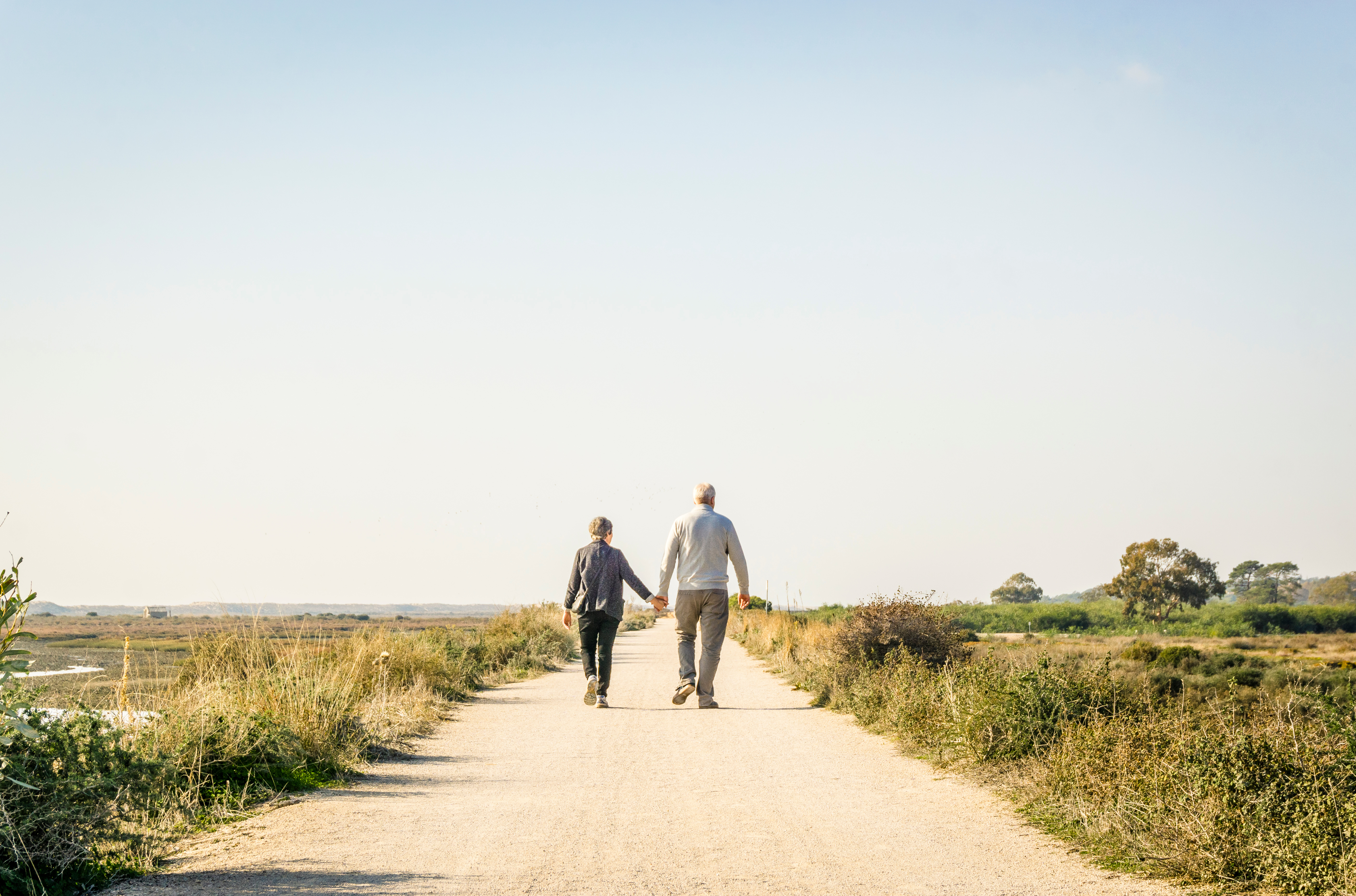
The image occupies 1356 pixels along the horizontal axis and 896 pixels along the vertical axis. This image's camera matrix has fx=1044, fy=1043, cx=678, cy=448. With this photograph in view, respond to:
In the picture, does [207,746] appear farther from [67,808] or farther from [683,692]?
[683,692]

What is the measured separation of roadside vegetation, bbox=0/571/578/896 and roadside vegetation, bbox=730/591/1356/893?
16.1ft

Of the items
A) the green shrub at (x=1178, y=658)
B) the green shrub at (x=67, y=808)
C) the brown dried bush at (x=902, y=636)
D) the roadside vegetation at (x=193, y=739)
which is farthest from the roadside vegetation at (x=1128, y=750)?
the green shrub at (x=1178, y=658)

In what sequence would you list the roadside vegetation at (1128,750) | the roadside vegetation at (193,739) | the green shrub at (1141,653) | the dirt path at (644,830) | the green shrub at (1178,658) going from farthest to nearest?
1. the green shrub at (1141,653)
2. the green shrub at (1178,658)
3. the dirt path at (644,830)
4. the roadside vegetation at (1128,750)
5. the roadside vegetation at (193,739)

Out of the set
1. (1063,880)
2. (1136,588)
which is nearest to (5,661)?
(1063,880)

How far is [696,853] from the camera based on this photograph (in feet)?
18.3

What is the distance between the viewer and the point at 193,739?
704 centimetres

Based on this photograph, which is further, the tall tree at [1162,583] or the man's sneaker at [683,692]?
the tall tree at [1162,583]

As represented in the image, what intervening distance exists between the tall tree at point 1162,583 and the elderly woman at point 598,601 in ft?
318

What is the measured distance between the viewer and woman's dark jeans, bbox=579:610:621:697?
12.9 meters

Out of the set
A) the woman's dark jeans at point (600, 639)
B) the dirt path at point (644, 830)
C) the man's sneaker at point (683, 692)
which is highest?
the woman's dark jeans at point (600, 639)

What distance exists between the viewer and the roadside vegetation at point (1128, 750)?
16.0 feet

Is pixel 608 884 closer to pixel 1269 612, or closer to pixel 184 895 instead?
pixel 184 895

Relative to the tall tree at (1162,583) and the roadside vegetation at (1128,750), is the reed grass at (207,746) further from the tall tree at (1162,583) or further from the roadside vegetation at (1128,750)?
the tall tree at (1162,583)

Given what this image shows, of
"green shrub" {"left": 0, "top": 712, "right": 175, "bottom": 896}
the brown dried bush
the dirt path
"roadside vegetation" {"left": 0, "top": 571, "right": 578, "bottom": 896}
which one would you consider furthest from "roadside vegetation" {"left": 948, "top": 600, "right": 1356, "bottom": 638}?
"green shrub" {"left": 0, "top": 712, "right": 175, "bottom": 896}
